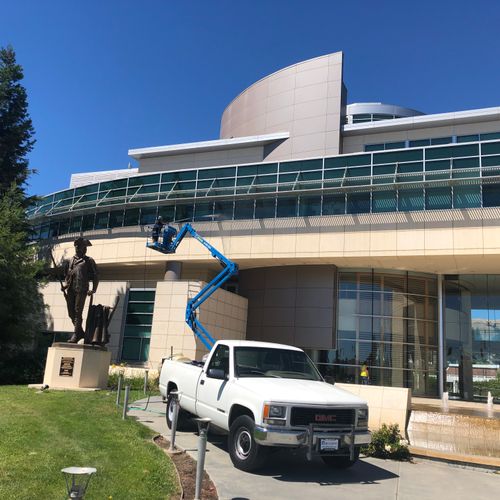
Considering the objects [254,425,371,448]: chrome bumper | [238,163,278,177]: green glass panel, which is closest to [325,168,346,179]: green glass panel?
[238,163,278,177]: green glass panel

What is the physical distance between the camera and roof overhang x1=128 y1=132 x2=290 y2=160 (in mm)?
35781

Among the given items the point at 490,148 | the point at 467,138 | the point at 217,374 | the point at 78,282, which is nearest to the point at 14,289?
the point at 78,282

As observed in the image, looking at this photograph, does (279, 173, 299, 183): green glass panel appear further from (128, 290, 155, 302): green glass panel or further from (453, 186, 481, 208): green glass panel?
(128, 290, 155, 302): green glass panel

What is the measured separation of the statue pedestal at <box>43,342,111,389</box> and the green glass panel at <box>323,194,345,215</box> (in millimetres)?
15679

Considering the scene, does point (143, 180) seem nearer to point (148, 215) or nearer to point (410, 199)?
point (148, 215)

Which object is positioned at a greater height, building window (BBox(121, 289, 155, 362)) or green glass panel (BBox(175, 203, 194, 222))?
green glass panel (BBox(175, 203, 194, 222))

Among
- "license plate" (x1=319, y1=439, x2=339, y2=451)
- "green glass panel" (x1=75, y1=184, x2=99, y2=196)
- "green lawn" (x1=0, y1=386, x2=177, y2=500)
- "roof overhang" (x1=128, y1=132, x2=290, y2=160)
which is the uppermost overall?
"roof overhang" (x1=128, y1=132, x2=290, y2=160)

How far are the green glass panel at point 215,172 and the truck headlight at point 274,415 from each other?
25.3 metres

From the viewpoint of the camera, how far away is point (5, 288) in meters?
22.8

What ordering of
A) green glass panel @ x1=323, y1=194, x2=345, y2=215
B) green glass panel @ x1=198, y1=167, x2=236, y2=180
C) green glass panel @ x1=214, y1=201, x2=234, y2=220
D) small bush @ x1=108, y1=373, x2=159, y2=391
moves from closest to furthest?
small bush @ x1=108, y1=373, x2=159, y2=391 → green glass panel @ x1=323, y1=194, x2=345, y2=215 → green glass panel @ x1=214, y1=201, x2=234, y2=220 → green glass panel @ x1=198, y1=167, x2=236, y2=180

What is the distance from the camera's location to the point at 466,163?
2559 cm

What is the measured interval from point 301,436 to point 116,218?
28.9m

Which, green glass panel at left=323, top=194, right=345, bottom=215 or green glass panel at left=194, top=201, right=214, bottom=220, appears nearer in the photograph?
green glass panel at left=323, top=194, right=345, bottom=215

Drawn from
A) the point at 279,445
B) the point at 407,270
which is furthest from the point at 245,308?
the point at 279,445
